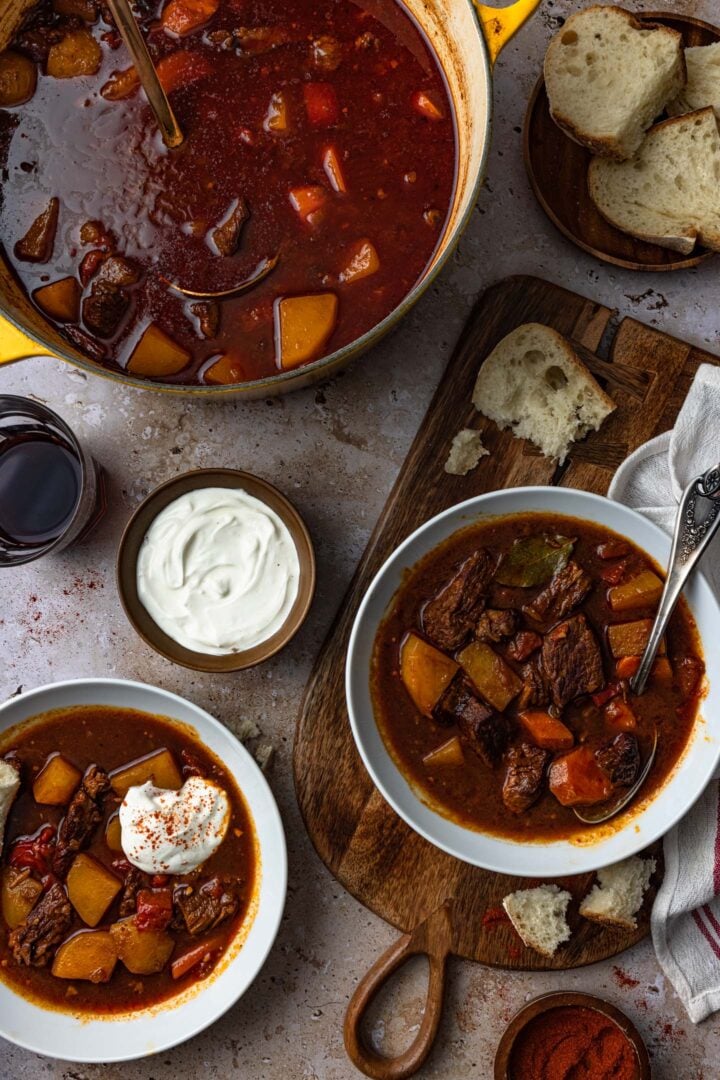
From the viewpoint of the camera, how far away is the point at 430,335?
3340mm

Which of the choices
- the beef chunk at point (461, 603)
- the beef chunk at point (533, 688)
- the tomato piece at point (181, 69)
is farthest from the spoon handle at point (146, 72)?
the beef chunk at point (533, 688)

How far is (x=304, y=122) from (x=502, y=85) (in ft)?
2.94

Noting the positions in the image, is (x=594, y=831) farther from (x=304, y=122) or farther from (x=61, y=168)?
(x=61, y=168)

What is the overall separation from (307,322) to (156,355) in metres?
0.48

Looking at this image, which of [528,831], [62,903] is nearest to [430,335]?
[528,831]

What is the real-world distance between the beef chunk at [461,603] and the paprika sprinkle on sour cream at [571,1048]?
4.55ft

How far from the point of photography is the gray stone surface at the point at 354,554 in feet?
11.0

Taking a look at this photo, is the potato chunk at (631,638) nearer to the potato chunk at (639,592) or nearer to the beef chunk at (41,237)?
the potato chunk at (639,592)

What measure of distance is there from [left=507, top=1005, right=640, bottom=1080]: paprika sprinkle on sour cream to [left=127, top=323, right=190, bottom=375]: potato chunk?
8.28ft

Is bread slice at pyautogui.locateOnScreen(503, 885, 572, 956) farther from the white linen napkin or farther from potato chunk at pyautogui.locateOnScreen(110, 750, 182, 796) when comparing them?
potato chunk at pyautogui.locateOnScreen(110, 750, 182, 796)

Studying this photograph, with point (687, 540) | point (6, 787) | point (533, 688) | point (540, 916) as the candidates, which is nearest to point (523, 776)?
point (533, 688)

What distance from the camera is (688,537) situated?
2.99 m

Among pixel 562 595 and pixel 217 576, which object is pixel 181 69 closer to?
pixel 217 576

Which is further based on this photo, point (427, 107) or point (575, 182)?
point (575, 182)
